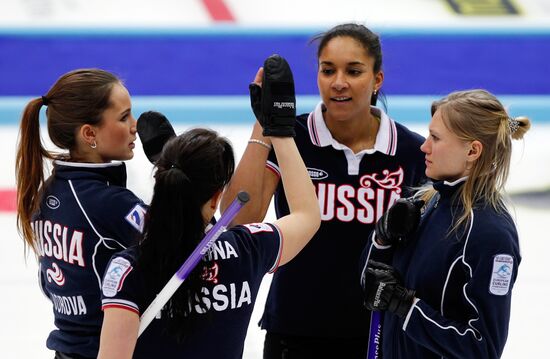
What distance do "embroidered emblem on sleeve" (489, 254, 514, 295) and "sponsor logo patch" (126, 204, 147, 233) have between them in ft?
2.15

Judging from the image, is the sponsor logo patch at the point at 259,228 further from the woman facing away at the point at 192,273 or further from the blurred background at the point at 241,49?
the blurred background at the point at 241,49

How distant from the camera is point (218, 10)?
761 centimetres

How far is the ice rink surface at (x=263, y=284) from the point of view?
326 centimetres

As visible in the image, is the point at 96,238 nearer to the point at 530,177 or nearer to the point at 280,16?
the point at 530,177

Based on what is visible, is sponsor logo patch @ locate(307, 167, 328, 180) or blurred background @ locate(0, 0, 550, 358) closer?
sponsor logo patch @ locate(307, 167, 328, 180)

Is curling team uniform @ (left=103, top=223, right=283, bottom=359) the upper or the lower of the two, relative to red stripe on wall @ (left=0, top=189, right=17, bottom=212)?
lower

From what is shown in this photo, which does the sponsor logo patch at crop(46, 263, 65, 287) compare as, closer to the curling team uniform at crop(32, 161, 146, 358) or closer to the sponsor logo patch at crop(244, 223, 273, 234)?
the curling team uniform at crop(32, 161, 146, 358)

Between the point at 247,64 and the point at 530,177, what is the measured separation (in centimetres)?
266

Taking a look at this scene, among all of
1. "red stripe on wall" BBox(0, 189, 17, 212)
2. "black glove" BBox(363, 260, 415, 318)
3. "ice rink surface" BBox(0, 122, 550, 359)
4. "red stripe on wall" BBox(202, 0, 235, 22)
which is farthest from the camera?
"red stripe on wall" BBox(202, 0, 235, 22)

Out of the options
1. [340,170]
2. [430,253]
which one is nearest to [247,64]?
[340,170]

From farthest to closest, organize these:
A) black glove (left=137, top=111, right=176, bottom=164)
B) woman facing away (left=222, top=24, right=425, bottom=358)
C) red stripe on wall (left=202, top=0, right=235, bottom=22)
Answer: red stripe on wall (left=202, top=0, right=235, bottom=22) → woman facing away (left=222, top=24, right=425, bottom=358) → black glove (left=137, top=111, right=176, bottom=164)

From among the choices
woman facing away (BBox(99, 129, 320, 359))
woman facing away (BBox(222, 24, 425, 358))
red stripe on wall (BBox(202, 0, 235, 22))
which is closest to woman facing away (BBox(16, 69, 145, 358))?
woman facing away (BBox(99, 129, 320, 359))

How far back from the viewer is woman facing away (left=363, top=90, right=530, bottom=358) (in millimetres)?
1719

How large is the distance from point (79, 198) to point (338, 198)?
674mm
